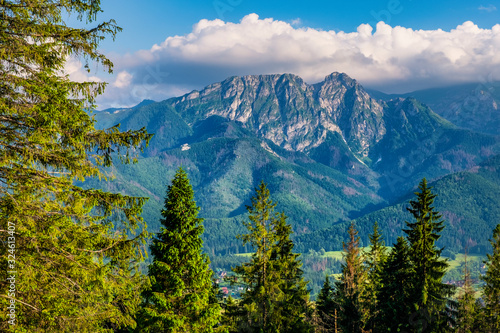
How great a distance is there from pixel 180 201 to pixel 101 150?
11736mm

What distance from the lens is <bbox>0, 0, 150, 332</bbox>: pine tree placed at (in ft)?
33.9

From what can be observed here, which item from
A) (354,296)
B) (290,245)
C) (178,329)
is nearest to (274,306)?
(290,245)

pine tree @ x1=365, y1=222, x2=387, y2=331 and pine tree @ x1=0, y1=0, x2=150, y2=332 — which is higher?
pine tree @ x1=0, y1=0, x2=150, y2=332

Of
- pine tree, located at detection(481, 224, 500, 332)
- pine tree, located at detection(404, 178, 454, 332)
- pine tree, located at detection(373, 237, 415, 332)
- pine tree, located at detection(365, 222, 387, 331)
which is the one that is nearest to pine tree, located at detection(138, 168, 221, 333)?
pine tree, located at detection(404, 178, 454, 332)

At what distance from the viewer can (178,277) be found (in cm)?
2244

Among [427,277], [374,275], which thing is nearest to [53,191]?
[427,277]

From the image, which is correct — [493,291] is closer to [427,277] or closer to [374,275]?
[374,275]

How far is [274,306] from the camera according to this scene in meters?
33.8

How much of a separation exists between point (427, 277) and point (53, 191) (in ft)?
94.1

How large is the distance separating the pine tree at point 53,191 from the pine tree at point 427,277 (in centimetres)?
2566

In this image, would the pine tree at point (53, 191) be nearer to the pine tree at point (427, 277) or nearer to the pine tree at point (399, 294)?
the pine tree at point (427, 277)

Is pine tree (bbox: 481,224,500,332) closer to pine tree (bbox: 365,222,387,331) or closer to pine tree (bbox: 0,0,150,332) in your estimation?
pine tree (bbox: 365,222,387,331)

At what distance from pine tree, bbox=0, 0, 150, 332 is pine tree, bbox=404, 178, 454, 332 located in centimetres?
2566

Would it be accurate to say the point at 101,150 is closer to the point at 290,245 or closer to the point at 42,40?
the point at 42,40
